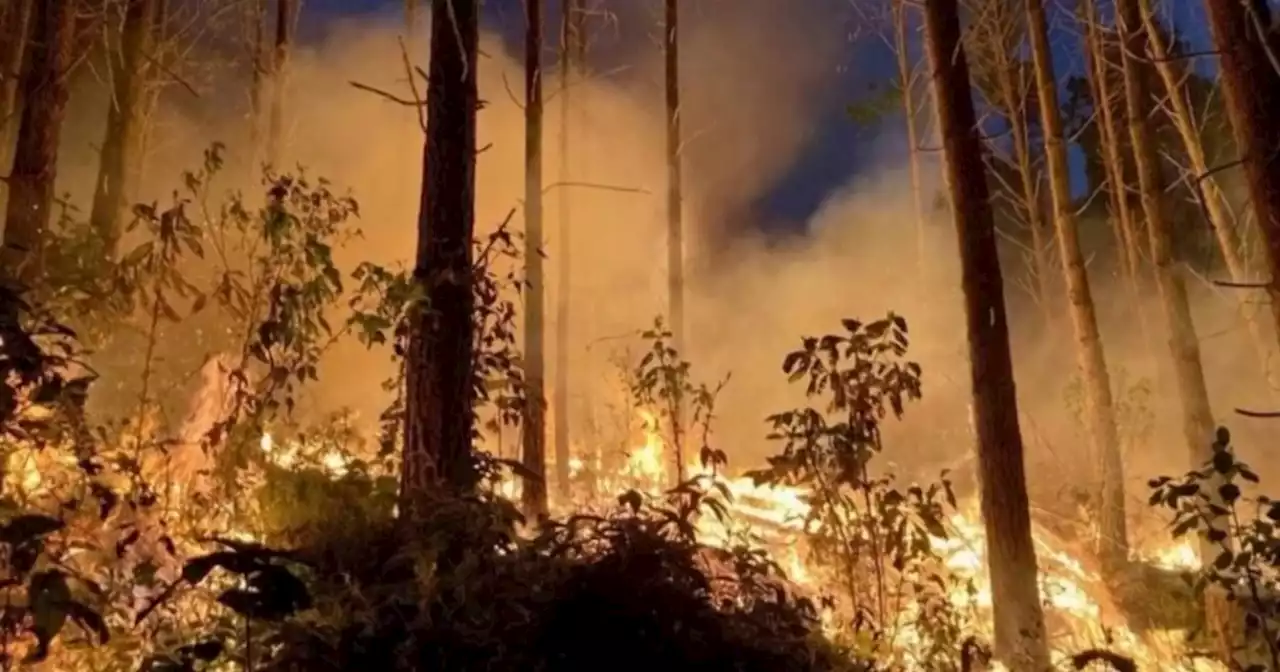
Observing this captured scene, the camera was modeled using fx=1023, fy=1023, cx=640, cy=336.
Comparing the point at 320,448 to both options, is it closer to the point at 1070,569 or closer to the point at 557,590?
the point at 557,590

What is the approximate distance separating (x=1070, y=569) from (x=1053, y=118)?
4.72 meters

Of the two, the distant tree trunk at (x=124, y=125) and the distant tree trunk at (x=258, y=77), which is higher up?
the distant tree trunk at (x=258, y=77)

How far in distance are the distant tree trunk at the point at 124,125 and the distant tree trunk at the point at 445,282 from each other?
21.4 feet

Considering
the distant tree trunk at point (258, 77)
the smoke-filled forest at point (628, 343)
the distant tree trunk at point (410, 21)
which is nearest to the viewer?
the smoke-filled forest at point (628, 343)

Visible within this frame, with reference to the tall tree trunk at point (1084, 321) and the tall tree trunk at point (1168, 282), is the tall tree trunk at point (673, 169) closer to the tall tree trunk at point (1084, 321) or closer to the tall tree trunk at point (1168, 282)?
the tall tree trunk at point (1084, 321)

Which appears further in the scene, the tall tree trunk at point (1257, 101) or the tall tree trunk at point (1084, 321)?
the tall tree trunk at point (1084, 321)

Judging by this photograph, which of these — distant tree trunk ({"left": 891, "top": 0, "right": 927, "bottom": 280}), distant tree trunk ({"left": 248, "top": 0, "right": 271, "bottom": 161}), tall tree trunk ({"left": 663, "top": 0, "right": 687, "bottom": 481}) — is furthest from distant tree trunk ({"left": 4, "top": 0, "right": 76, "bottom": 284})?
distant tree trunk ({"left": 891, "top": 0, "right": 927, "bottom": 280})

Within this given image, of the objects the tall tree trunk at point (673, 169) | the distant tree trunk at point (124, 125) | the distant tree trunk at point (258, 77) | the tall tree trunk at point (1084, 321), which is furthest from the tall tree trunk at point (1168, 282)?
the distant tree trunk at point (258, 77)

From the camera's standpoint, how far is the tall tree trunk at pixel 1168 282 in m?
8.75

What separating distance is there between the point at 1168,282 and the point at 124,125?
35.1 feet

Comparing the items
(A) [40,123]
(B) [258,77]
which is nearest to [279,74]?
(B) [258,77]

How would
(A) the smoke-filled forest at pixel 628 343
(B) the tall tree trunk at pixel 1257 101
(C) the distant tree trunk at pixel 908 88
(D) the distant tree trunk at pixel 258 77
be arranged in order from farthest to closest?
(D) the distant tree trunk at pixel 258 77 < (C) the distant tree trunk at pixel 908 88 < (B) the tall tree trunk at pixel 1257 101 < (A) the smoke-filled forest at pixel 628 343

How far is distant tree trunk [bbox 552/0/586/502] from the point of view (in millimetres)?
13934

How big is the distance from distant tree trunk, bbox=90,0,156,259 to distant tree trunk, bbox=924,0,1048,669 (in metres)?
8.09
